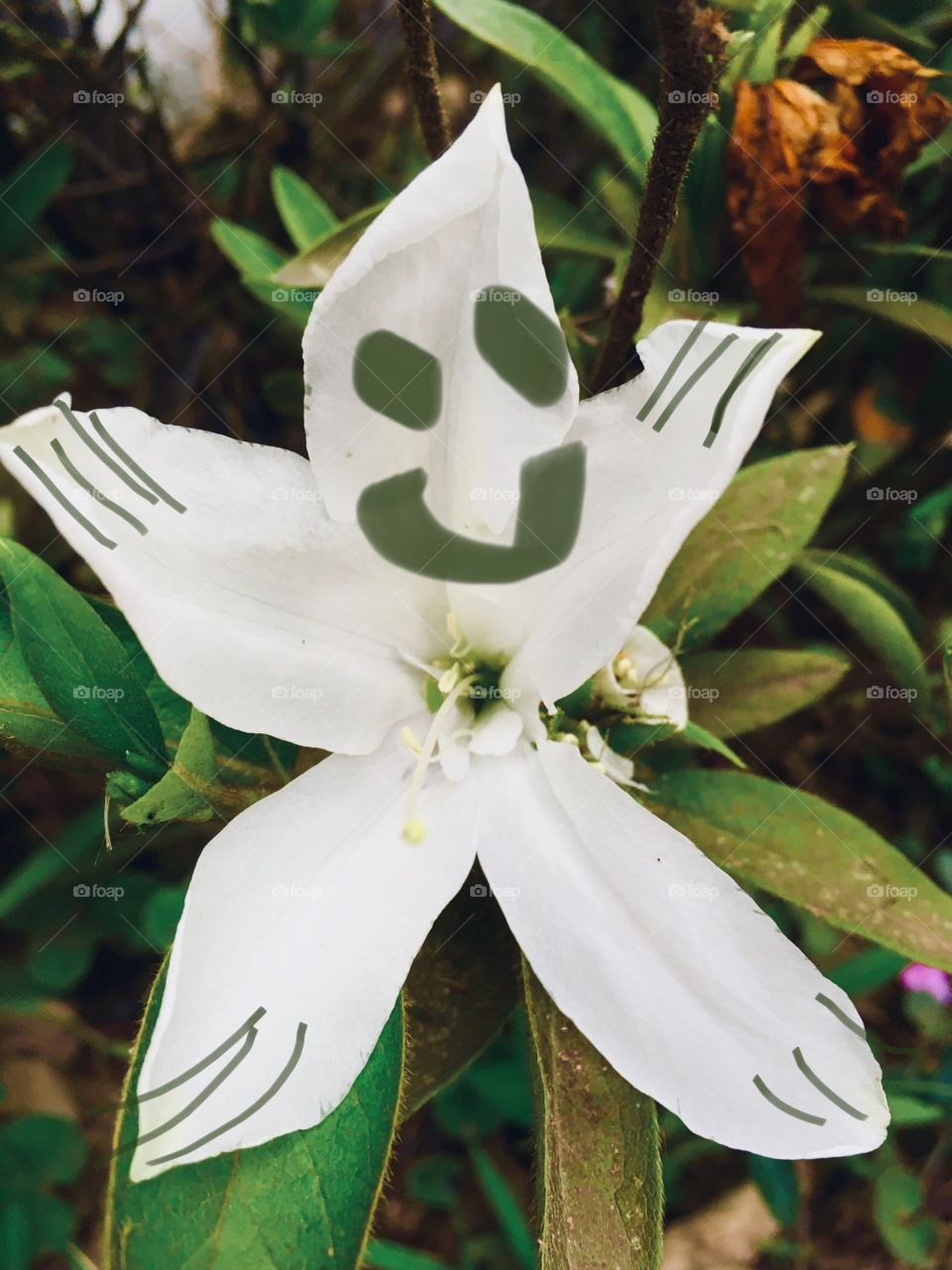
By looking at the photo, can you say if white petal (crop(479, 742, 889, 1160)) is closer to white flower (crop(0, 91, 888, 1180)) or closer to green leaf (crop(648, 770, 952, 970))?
white flower (crop(0, 91, 888, 1180))

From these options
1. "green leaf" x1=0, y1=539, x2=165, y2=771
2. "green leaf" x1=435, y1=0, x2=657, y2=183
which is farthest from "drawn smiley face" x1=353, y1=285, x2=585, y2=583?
"green leaf" x1=435, y1=0, x2=657, y2=183

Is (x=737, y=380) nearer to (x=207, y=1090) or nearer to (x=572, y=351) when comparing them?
(x=572, y=351)

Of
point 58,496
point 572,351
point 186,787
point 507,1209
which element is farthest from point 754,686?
point 507,1209

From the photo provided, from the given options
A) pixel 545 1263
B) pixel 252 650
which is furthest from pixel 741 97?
pixel 545 1263

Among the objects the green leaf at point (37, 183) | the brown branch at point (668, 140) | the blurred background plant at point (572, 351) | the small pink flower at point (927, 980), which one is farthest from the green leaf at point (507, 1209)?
the green leaf at point (37, 183)

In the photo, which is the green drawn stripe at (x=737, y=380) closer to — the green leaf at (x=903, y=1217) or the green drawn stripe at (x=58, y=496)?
the green drawn stripe at (x=58, y=496)

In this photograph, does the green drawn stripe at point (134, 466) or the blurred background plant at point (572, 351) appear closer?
the green drawn stripe at point (134, 466)
